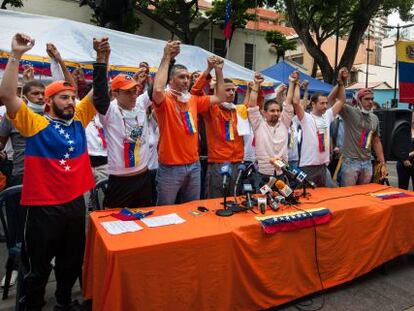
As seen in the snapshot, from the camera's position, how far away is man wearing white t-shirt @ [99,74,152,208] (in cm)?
323

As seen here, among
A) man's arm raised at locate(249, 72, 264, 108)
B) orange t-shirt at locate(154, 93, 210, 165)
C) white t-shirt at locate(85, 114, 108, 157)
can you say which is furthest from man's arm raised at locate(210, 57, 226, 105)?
white t-shirt at locate(85, 114, 108, 157)

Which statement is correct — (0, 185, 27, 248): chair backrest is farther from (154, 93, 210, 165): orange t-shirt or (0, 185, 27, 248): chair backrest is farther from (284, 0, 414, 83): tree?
(284, 0, 414, 83): tree

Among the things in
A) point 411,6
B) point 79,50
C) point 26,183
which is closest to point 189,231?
point 26,183

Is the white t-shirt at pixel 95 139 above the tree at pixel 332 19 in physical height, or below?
below

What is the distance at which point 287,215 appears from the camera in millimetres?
3047

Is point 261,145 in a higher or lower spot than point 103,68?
lower

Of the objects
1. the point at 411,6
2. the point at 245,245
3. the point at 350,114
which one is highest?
the point at 411,6

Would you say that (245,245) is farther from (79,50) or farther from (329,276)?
(79,50)

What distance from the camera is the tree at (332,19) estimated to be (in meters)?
14.6

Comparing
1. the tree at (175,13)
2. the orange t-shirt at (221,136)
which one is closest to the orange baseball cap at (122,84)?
the orange t-shirt at (221,136)

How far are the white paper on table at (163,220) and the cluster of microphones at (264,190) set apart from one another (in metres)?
0.36

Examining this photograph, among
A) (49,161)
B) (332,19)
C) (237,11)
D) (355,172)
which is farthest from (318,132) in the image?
(332,19)

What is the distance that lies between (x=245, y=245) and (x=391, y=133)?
3476 mm

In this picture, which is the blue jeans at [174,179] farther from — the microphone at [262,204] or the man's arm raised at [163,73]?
the microphone at [262,204]
